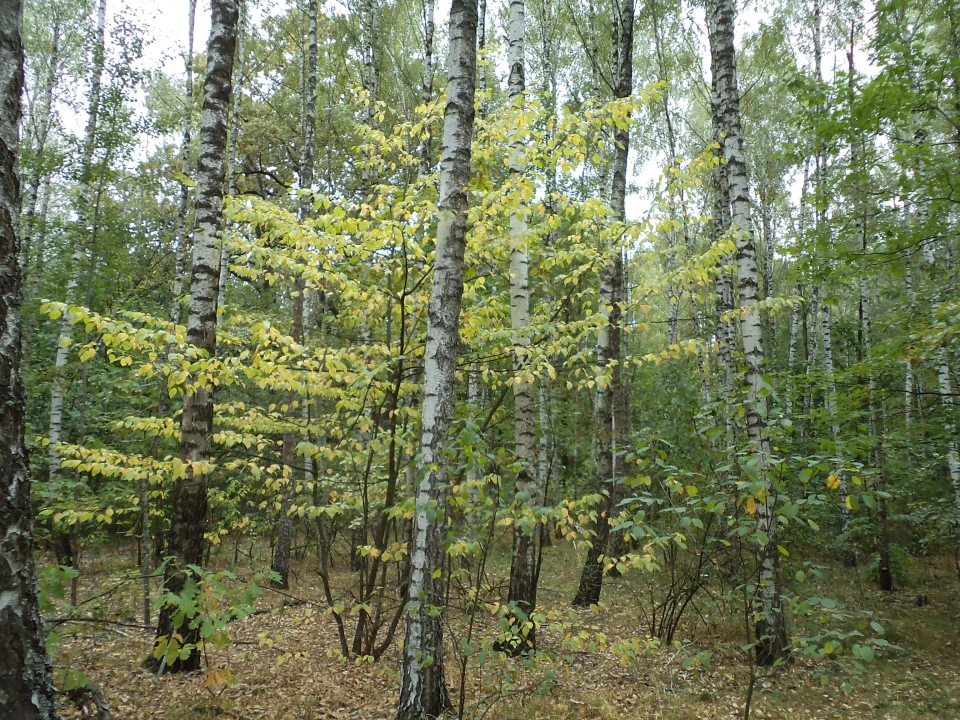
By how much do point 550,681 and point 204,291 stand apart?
510cm

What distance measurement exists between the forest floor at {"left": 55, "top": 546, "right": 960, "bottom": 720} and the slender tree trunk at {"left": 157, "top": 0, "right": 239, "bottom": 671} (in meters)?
0.65

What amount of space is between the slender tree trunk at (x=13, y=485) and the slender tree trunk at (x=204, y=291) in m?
3.48

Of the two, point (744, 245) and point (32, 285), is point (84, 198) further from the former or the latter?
point (744, 245)

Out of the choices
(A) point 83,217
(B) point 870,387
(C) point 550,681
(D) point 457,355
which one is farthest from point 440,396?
(A) point 83,217

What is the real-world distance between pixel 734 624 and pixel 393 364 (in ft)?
21.4

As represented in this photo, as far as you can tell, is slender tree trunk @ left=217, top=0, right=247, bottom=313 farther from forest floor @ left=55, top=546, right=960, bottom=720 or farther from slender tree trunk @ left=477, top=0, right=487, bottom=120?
forest floor @ left=55, top=546, right=960, bottom=720

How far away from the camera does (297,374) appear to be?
187 inches

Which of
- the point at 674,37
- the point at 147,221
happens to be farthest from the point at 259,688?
the point at 674,37

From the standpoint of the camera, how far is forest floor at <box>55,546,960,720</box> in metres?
4.86

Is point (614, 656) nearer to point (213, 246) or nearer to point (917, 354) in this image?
point (917, 354)

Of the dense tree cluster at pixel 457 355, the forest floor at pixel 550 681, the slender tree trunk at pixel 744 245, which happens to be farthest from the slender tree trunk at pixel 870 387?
the forest floor at pixel 550 681

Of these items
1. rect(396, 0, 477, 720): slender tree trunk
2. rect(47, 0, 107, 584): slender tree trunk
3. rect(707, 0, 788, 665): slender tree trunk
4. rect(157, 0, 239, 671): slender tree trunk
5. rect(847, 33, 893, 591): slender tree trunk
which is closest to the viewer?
rect(396, 0, 477, 720): slender tree trunk

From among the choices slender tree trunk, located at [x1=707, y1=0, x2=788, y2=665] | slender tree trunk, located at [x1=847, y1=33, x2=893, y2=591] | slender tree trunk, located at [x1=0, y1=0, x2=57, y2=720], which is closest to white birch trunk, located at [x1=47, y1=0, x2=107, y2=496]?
slender tree trunk, located at [x1=0, y1=0, x2=57, y2=720]

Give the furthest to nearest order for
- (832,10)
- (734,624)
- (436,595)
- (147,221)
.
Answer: (147,221) < (832,10) < (734,624) < (436,595)
